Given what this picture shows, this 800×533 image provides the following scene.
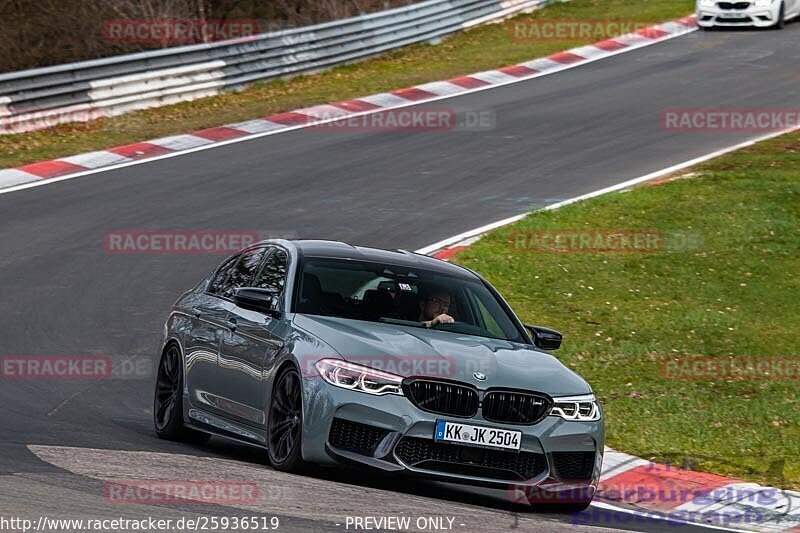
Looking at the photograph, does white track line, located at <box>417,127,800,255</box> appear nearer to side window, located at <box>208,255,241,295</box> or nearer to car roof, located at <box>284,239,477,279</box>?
side window, located at <box>208,255,241,295</box>

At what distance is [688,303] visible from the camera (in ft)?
48.7

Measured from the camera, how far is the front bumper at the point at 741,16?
32.5m

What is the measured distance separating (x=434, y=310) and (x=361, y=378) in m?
1.40

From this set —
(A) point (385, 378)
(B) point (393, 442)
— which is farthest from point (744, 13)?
(B) point (393, 442)

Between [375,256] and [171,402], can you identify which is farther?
[171,402]

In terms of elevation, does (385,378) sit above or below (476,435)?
above

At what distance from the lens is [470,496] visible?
9.19 metres

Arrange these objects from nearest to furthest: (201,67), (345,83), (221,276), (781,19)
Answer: (221,276)
(201,67)
(345,83)
(781,19)

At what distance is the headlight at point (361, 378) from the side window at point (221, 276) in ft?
7.96

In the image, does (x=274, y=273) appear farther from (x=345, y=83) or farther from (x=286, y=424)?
(x=345, y=83)

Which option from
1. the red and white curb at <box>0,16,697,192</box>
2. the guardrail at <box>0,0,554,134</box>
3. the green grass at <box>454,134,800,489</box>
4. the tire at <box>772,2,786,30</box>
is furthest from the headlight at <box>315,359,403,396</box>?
the tire at <box>772,2,786,30</box>

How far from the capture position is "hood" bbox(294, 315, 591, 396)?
8.45m

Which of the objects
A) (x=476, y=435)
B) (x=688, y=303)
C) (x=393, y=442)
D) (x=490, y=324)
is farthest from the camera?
(x=688, y=303)

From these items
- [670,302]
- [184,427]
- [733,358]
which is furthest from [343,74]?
[184,427]
